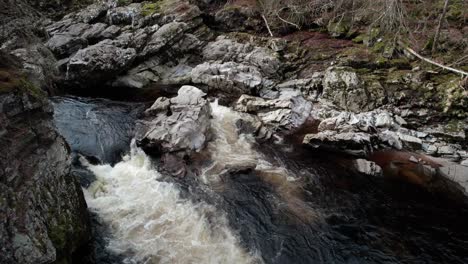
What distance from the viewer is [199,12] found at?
87.3ft

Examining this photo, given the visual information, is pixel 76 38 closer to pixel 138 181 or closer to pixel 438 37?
pixel 138 181

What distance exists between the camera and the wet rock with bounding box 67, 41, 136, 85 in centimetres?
2027

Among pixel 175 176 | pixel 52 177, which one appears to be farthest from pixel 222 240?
pixel 52 177

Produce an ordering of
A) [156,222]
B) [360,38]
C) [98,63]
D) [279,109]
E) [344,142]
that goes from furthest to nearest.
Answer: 1. [360,38]
2. [98,63]
3. [279,109]
4. [344,142]
5. [156,222]

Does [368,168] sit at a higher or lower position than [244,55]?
lower

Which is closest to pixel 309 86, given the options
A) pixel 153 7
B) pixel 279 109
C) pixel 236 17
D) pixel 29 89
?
pixel 279 109

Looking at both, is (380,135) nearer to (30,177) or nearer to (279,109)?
(279,109)

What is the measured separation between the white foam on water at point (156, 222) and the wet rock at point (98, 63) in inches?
392

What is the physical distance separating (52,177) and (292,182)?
25.9 ft

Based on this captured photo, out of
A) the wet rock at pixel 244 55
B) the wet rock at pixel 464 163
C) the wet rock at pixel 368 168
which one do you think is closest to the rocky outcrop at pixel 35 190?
the wet rock at pixel 368 168

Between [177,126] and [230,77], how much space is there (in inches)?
269

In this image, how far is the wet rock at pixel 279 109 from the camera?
16.7 m

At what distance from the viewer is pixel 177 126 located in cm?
1435

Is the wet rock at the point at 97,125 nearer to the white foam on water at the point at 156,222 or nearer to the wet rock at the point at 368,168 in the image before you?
the white foam on water at the point at 156,222
